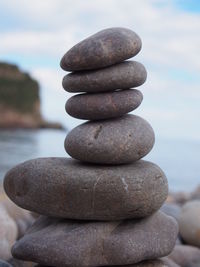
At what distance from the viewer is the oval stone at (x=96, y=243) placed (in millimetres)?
6375

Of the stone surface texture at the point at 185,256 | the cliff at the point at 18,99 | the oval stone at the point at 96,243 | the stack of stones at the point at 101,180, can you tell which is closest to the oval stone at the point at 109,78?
the stack of stones at the point at 101,180

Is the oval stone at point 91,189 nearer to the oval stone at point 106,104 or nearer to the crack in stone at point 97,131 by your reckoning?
the crack in stone at point 97,131

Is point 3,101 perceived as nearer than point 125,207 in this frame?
No

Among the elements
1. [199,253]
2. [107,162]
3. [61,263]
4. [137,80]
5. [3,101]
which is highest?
[137,80]

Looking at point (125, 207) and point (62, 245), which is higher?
point (125, 207)

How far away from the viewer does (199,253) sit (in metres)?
8.82

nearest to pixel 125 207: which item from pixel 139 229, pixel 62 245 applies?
pixel 139 229

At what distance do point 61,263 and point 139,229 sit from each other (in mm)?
1077

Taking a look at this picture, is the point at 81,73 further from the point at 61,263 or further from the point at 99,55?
the point at 61,263

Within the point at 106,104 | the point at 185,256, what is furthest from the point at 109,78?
the point at 185,256

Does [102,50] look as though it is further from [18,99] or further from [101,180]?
[18,99]

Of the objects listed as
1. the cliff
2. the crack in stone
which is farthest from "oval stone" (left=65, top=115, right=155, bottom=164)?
the cliff

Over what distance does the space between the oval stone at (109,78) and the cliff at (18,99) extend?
271ft

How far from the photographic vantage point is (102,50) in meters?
6.59
